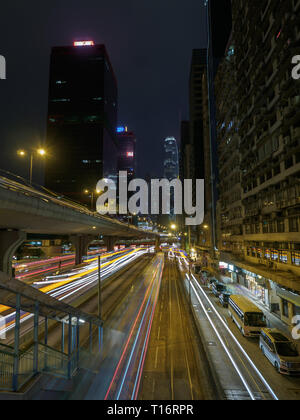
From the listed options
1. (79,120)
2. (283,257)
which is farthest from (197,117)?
(283,257)

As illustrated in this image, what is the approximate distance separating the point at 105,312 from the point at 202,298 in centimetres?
1417

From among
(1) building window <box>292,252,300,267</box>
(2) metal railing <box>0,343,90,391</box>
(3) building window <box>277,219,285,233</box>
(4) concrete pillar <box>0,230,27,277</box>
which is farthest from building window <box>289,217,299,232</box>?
(4) concrete pillar <box>0,230,27,277</box>

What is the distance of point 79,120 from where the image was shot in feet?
481

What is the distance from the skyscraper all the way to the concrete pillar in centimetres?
11037

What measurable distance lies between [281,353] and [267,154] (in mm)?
25338

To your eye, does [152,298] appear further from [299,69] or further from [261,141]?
[299,69]

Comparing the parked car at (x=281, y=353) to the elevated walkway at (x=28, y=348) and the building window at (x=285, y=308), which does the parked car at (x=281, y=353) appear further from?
the elevated walkway at (x=28, y=348)

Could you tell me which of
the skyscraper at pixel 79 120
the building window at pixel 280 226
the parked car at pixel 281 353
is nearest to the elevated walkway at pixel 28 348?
the parked car at pixel 281 353

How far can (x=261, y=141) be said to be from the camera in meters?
32.7

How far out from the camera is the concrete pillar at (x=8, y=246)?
64.7 ft

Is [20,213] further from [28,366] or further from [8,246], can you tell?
[28,366]

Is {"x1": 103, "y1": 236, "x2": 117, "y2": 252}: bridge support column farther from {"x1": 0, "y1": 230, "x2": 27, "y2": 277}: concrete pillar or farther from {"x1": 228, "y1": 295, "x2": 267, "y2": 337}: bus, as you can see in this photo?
{"x1": 228, "y1": 295, "x2": 267, "y2": 337}: bus

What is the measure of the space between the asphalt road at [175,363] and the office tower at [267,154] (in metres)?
10.7
